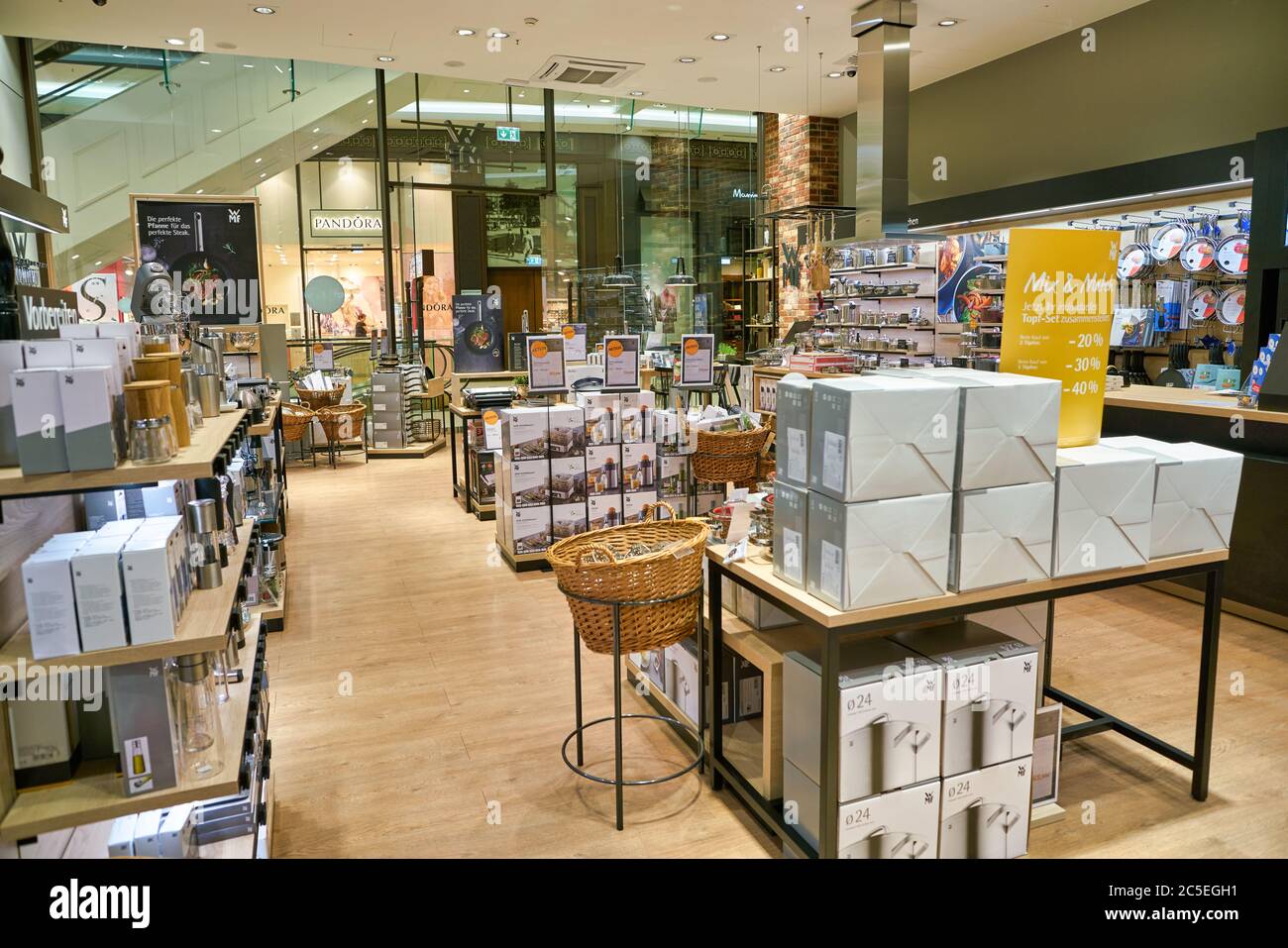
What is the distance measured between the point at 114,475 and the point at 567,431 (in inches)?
146

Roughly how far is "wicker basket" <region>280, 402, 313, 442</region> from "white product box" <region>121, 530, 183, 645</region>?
791cm

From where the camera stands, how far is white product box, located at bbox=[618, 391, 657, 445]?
219 inches

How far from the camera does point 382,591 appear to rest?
5.37m

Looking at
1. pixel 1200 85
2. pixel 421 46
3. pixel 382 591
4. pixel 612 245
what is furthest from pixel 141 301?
pixel 612 245

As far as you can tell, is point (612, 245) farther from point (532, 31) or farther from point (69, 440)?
point (69, 440)

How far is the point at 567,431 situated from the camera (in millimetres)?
5430

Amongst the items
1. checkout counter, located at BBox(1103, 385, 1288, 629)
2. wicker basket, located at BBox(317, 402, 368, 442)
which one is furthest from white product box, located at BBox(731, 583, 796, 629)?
wicker basket, located at BBox(317, 402, 368, 442)

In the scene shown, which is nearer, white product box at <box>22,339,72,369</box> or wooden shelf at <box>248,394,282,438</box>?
white product box at <box>22,339,72,369</box>

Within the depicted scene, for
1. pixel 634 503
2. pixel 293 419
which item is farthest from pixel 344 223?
pixel 634 503

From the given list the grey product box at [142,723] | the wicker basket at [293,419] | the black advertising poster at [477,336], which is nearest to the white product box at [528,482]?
the grey product box at [142,723]

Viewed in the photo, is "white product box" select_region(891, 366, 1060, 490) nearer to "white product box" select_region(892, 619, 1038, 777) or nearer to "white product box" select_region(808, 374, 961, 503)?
"white product box" select_region(808, 374, 961, 503)

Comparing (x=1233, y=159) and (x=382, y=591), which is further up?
(x=1233, y=159)

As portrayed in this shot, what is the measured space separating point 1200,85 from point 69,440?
745cm

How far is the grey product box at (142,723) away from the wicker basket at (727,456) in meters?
4.04
